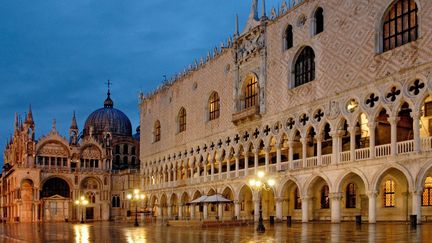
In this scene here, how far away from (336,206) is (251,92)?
44.8ft

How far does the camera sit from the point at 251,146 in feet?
145

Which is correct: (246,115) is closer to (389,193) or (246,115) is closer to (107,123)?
(389,193)

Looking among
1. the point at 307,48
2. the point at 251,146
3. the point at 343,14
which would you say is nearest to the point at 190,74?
the point at 251,146

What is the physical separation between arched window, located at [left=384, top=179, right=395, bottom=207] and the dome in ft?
187

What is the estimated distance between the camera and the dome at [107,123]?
85875 mm

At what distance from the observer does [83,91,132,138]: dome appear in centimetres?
8588

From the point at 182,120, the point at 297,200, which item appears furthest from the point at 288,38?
the point at 182,120

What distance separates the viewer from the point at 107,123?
8644 centimetres

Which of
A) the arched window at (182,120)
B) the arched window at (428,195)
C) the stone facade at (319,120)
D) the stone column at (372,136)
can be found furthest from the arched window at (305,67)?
the arched window at (182,120)

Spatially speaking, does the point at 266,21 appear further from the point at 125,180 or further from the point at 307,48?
the point at 125,180

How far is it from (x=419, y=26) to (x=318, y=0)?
8.98 m

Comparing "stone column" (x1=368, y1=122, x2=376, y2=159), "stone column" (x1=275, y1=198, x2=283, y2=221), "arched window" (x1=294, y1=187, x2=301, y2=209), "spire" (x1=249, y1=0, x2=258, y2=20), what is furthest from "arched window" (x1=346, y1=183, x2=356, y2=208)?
"spire" (x1=249, y1=0, x2=258, y2=20)

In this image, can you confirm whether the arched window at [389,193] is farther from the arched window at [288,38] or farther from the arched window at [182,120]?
the arched window at [182,120]

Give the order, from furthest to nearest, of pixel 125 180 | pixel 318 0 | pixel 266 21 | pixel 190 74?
pixel 125 180 < pixel 190 74 < pixel 266 21 < pixel 318 0
